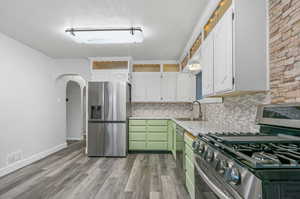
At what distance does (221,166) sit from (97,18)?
2536 millimetres

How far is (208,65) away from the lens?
2.23 m

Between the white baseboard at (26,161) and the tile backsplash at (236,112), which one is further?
the white baseboard at (26,161)

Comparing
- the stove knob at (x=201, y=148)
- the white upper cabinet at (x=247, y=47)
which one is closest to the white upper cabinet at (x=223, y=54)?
the white upper cabinet at (x=247, y=47)

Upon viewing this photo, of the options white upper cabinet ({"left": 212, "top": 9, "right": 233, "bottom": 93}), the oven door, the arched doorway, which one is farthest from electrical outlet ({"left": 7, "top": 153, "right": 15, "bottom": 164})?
white upper cabinet ({"left": 212, "top": 9, "right": 233, "bottom": 93})

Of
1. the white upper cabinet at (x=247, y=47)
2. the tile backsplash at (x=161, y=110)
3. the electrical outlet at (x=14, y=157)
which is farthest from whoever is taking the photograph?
the tile backsplash at (x=161, y=110)

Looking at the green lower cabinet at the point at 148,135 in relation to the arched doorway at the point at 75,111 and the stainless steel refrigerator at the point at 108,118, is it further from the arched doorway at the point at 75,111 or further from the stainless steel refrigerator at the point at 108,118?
the arched doorway at the point at 75,111

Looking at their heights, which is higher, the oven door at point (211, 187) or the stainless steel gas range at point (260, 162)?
the stainless steel gas range at point (260, 162)

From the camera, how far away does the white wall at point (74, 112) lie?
624 cm

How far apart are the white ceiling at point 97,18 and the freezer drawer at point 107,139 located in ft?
6.08

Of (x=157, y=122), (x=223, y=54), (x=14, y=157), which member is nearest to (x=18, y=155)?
(x=14, y=157)

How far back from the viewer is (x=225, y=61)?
1713mm

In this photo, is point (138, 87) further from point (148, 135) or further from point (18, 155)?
point (18, 155)

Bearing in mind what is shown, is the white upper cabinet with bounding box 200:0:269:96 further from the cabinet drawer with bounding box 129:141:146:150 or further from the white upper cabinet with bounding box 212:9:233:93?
the cabinet drawer with bounding box 129:141:146:150

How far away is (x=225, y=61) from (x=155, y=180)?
6.80 ft
